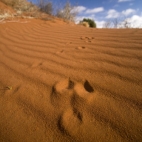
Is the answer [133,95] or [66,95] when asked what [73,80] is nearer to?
[66,95]

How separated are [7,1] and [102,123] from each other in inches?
248

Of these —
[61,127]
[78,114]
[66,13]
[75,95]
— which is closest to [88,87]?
[75,95]

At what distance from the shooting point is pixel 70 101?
990mm

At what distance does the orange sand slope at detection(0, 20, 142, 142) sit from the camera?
793 mm

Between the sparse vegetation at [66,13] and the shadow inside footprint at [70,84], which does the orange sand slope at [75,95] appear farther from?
the sparse vegetation at [66,13]

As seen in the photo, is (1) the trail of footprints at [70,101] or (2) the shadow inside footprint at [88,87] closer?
(1) the trail of footprints at [70,101]

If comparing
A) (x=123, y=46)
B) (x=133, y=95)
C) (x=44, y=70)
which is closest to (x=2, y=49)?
(x=44, y=70)

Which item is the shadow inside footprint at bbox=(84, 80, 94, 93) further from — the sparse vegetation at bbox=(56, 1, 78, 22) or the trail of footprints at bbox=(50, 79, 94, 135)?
the sparse vegetation at bbox=(56, 1, 78, 22)

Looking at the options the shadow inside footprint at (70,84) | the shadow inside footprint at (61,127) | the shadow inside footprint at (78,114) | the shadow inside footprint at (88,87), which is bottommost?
the shadow inside footprint at (61,127)

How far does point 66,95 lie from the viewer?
1.04 metres

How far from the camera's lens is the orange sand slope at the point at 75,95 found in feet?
2.60

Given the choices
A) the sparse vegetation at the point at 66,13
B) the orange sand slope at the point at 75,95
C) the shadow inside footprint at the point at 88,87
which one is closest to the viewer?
the orange sand slope at the point at 75,95

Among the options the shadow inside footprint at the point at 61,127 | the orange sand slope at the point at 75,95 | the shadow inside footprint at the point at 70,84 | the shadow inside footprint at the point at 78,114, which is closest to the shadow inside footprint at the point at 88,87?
the orange sand slope at the point at 75,95

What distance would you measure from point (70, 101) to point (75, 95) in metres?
0.07
